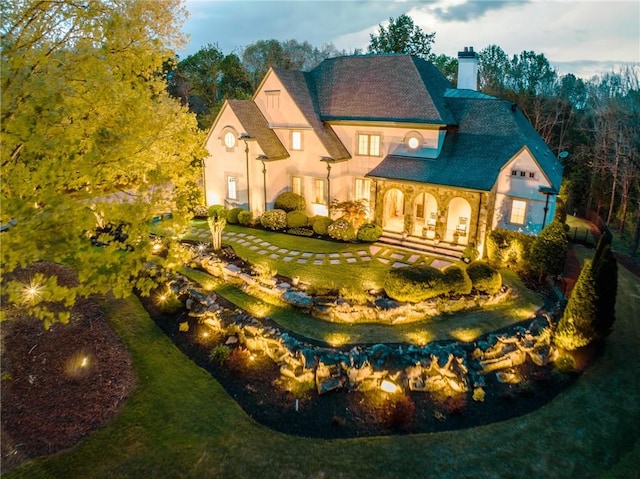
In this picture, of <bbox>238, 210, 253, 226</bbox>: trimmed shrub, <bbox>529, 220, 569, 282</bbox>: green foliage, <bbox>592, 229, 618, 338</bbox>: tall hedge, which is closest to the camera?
<bbox>592, 229, 618, 338</bbox>: tall hedge

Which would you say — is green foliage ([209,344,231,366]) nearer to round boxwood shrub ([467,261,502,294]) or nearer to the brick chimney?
round boxwood shrub ([467,261,502,294])

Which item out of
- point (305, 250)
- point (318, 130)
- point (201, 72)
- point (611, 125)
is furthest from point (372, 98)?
point (201, 72)

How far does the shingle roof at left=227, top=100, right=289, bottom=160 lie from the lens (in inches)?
1021

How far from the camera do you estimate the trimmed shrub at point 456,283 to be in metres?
16.6

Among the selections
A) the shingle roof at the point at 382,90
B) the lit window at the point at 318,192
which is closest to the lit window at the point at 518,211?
the shingle roof at the point at 382,90

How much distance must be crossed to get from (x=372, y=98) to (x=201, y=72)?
31.8 metres

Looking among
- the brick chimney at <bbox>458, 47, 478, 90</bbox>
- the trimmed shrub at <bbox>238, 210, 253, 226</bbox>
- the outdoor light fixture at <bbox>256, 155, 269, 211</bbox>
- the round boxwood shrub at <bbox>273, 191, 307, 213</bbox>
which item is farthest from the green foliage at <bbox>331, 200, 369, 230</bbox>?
the brick chimney at <bbox>458, 47, 478, 90</bbox>

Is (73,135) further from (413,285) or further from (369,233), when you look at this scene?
(369,233)

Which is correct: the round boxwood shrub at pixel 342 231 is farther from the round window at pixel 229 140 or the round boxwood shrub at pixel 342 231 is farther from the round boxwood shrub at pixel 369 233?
the round window at pixel 229 140

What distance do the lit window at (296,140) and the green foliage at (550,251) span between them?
14667 millimetres

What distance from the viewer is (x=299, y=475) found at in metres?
9.15

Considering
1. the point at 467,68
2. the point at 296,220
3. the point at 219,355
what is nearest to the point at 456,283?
the point at 219,355

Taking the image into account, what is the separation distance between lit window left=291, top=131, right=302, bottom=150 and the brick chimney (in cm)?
1139

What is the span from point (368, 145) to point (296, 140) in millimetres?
4612
